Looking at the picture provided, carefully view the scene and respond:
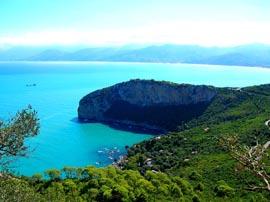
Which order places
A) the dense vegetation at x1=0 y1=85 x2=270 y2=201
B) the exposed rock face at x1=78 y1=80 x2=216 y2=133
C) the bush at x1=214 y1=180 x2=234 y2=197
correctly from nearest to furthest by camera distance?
the dense vegetation at x1=0 y1=85 x2=270 y2=201 → the bush at x1=214 y1=180 x2=234 y2=197 → the exposed rock face at x1=78 y1=80 x2=216 y2=133

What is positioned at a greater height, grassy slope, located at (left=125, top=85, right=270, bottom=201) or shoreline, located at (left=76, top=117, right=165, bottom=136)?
grassy slope, located at (left=125, top=85, right=270, bottom=201)

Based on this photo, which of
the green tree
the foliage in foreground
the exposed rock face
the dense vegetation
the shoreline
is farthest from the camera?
the exposed rock face

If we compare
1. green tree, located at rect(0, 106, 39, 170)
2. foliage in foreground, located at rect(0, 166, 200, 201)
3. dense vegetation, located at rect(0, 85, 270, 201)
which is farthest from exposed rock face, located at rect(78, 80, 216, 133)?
green tree, located at rect(0, 106, 39, 170)

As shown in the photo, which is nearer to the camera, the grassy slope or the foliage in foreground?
the foliage in foreground

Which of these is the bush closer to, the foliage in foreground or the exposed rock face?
the foliage in foreground

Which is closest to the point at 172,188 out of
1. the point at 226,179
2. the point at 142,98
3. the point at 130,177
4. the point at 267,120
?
the point at 130,177

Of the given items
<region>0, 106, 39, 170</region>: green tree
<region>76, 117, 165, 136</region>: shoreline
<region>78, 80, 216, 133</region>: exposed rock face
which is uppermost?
<region>0, 106, 39, 170</region>: green tree

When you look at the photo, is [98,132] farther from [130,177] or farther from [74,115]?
[130,177]

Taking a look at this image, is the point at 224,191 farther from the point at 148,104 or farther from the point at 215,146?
the point at 148,104
